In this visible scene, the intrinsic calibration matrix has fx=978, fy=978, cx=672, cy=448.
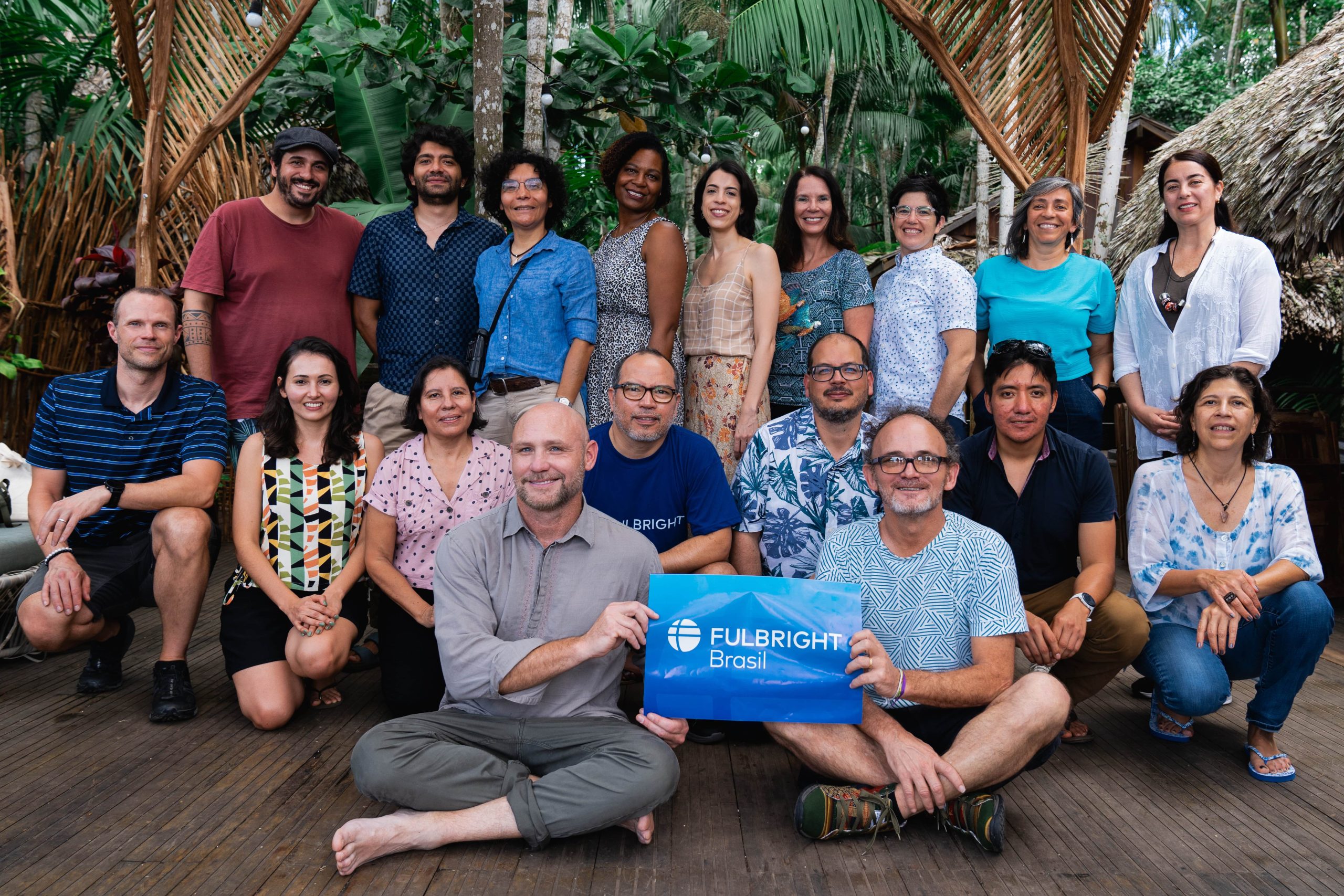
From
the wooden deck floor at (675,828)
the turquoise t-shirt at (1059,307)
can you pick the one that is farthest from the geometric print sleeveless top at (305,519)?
the turquoise t-shirt at (1059,307)

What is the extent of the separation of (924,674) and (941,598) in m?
0.27

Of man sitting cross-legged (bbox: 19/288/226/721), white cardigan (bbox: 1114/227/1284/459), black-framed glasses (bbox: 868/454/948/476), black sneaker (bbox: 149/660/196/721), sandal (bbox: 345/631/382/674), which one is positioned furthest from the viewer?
sandal (bbox: 345/631/382/674)

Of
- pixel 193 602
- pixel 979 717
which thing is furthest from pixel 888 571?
pixel 193 602

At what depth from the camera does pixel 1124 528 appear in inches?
260

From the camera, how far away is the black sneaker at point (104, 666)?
3.88 metres

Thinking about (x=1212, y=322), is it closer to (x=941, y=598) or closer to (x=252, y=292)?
(x=941, y=598)

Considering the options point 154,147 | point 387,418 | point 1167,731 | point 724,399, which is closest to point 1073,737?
point 1167,731

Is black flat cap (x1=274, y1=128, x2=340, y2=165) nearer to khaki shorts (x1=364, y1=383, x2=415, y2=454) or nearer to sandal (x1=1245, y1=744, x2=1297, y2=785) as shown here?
khaki shorts (x1=364, y1=383, x2=415, y2=454)

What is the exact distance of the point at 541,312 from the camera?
411 centimetres

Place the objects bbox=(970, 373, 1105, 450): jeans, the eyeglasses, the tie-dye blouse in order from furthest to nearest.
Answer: the eyeglasses < bbox=(970, 373, 1105, 450): jeans < the tie-dye blouse

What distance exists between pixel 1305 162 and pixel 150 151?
21.9 feet

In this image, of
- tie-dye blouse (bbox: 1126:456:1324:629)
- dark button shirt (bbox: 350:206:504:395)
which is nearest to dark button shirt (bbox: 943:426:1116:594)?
tie-dye blouse (bbox: 1126:456:1324:629)

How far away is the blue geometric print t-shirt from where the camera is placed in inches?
109

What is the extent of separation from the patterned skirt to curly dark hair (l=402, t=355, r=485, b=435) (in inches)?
38.3
